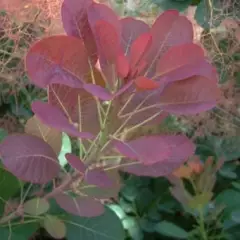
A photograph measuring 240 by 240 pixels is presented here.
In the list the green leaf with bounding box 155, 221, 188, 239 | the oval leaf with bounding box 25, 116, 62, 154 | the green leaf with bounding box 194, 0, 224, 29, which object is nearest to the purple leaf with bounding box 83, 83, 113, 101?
the oval leaf with bounding box 25, 116, 62, 154

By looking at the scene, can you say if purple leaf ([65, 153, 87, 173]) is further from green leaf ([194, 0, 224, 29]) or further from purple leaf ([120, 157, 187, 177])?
green leaf ([194, 0, 224, 29])

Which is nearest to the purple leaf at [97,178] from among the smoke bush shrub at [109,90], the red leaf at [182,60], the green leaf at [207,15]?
the smoke bush shrub at [109,90]

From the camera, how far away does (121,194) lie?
0.70m

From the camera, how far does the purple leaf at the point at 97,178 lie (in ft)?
1.44

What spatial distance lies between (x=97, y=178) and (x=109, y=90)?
0.25 ft

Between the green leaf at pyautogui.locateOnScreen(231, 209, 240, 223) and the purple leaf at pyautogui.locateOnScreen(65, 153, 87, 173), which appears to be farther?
the green leaf at pyautogui.locateOnScreen(231, 209, 240, 223)

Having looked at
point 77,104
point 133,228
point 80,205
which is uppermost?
point 77,104

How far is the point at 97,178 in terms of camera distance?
446 millimetres

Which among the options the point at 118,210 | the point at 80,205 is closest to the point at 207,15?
the point at 118,210

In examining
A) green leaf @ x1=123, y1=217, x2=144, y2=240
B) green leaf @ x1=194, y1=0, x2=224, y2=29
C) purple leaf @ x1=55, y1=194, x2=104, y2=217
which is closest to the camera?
purple leaf @ x1=55, y1=194, x2=104, y2=217

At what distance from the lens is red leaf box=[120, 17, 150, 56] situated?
47 cm

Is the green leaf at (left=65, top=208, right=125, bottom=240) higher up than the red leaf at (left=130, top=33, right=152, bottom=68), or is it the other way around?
the red leaf at (left=130, top=33, right=152, bottom=68)

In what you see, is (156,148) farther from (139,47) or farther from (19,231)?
(19,231)

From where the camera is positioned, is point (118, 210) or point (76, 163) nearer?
point (76, 163)
